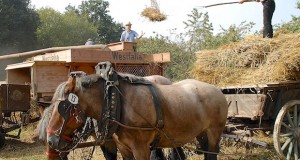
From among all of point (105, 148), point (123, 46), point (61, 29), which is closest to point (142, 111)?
point (105, 148)

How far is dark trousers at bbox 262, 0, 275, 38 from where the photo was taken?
20.1ft

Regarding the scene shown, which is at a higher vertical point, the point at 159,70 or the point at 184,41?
the point at 184,41

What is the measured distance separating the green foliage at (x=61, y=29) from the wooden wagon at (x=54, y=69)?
26580 millimetres

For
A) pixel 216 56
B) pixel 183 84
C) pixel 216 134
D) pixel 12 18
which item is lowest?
pixel 216 134

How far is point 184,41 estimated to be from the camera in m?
17.3

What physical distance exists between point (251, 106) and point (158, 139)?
200 cm

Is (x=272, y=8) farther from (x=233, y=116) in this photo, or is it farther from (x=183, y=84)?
(x=183, y=84)

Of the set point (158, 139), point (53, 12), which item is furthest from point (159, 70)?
point (53, 12)

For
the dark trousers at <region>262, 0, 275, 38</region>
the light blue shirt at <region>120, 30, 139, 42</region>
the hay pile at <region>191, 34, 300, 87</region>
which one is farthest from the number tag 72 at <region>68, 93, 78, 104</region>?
the light blue shirt at <region>120, 30, 139, 42</region>

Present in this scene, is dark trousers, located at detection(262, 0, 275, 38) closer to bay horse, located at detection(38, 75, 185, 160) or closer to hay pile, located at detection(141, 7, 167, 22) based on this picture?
bay horse, located at detection(38, 75, 185, 160)

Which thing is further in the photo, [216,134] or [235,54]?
[235,54]

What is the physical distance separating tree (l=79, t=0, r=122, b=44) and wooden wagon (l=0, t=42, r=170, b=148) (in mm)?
39787

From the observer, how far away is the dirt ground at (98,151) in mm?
5809

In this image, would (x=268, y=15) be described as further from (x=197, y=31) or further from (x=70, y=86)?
(x=197, y=31)
